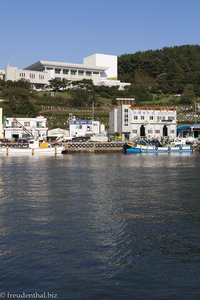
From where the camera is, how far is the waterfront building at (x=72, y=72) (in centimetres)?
11525

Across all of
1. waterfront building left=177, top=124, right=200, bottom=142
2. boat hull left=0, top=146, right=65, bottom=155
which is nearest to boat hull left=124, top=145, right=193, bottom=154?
boat hull left=0, top=146, right=65, bottom=155

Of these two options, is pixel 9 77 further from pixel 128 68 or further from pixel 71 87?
pixel 128 68

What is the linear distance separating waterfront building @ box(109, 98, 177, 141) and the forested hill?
3953 centimetres

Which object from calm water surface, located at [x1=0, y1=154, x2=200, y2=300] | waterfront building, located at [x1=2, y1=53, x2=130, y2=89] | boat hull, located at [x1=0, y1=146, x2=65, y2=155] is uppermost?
waterfront building, located at [x1=2, y1=53, x2=130, y2=89]

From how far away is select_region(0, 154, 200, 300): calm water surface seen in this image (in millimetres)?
11023

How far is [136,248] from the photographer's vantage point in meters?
14.0

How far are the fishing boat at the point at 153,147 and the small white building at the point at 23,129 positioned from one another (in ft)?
52.1

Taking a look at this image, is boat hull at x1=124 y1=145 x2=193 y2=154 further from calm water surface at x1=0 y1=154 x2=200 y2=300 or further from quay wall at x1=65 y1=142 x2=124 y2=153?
calm water surface at x1=0 y1=154 x2=200 y2=300

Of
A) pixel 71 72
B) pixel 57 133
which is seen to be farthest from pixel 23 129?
pixel 71 72

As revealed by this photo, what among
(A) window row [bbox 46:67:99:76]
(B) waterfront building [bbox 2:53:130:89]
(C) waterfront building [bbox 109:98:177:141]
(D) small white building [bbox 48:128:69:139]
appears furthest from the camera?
(A) window row [bbox 46:67:99:76]

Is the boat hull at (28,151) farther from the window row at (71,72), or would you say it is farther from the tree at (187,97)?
the window row at (71,72)

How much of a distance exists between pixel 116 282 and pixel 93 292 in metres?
0.83

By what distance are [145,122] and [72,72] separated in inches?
2097

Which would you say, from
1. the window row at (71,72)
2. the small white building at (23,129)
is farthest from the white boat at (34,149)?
the window row at (71,72)
